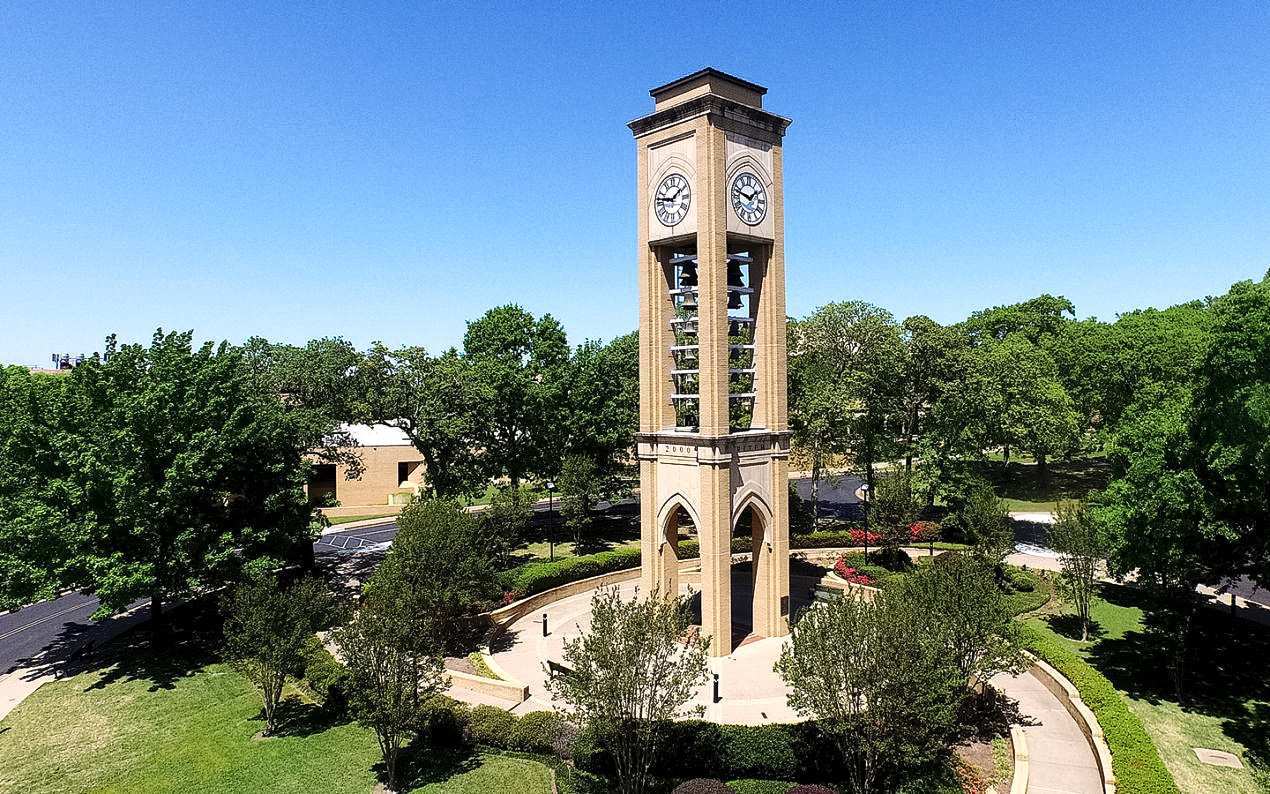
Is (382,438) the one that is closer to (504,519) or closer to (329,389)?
(329,389)

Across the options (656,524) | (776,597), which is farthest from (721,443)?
(776,597)

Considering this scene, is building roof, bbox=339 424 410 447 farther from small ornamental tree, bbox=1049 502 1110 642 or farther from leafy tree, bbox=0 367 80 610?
small ornamental tree, bbox=1049 502 1110 642

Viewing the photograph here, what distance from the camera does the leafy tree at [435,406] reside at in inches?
1727

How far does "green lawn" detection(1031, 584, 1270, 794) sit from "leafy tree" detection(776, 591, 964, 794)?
7999mm

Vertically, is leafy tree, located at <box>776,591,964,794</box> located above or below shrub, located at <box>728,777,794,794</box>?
above

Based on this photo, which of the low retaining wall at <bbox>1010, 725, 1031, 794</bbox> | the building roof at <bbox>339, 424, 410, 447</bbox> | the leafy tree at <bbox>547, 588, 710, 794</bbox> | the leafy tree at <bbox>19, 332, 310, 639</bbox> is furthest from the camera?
the building roof at <bbox>339, 424, 410, 447</bbox>

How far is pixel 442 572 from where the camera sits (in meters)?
27.5

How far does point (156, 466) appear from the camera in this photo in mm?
28906

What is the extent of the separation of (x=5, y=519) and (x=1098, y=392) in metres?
70.7

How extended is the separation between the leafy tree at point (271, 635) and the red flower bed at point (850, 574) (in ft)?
84.1

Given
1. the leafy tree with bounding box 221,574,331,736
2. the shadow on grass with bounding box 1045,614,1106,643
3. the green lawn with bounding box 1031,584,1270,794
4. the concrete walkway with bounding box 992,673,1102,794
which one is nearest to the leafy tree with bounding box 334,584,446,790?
the leafy tree with bounding box 221,574,331,736

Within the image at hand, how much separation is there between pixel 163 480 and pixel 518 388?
67.0ft

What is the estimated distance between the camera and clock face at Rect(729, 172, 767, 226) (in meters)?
28.0

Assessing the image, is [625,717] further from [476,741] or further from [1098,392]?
[1098,392]
